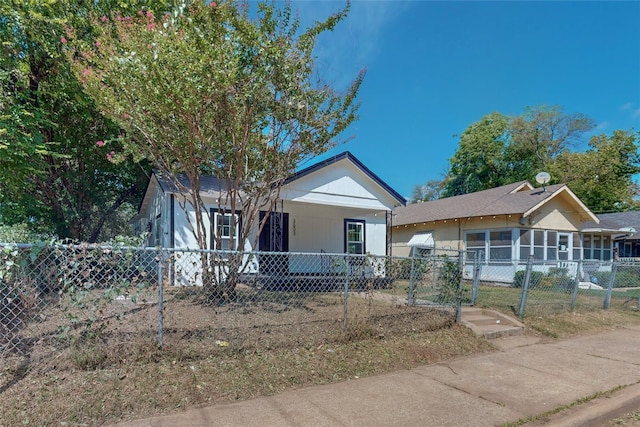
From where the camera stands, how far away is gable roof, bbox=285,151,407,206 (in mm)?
10797

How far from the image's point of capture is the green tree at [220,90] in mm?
5352

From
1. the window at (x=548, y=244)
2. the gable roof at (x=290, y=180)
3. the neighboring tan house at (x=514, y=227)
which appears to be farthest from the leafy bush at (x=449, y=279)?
the window at (x=548, y=244)

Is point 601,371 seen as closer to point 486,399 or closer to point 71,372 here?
point 486,399

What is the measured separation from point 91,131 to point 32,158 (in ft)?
13.1

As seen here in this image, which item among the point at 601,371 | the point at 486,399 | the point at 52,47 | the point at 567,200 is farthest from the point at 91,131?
the point at 567,200

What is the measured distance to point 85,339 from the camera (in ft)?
12.6

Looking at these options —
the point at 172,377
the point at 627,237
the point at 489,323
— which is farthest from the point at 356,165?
the point at 627,237

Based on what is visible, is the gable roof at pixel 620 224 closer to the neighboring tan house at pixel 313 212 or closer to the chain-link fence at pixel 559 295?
the chain-link fence at pixel 559 295

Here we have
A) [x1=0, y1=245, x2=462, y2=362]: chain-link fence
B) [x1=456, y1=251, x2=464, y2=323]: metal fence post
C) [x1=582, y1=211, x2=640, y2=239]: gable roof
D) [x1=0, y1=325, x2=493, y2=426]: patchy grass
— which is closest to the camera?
[x1=0, y1=325, x2=493, y2=426]: patchy grass

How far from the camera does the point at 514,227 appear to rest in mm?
15211

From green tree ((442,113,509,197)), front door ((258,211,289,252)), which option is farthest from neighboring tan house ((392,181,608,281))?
green tree ((442,113,509,197))

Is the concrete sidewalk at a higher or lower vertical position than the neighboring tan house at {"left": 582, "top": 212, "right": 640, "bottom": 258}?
lower

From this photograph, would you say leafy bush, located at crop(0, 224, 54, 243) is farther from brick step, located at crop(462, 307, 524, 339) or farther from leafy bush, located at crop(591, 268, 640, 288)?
leafy bush, located at crop(591, 268, 640, 288)

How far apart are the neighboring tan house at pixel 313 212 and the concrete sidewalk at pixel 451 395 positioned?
4.26m
